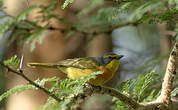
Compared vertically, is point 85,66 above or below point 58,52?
above

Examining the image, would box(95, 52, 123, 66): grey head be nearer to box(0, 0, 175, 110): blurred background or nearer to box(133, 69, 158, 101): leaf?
box(0, 0, 175, 110): blurred background

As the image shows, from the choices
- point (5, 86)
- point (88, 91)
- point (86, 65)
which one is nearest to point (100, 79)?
point (86, 65)

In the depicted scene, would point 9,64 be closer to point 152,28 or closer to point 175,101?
point 175,101

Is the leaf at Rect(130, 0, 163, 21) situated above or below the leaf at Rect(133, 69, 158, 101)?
above

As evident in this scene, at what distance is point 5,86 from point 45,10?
2744 mm

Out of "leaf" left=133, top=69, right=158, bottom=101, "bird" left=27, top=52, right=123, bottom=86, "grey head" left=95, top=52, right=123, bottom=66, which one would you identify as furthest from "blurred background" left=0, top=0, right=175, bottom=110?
"leaf" left=133, top=69, right=158, bottom=101

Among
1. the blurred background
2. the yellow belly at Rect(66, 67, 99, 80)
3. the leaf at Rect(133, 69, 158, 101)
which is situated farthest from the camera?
the blurred background

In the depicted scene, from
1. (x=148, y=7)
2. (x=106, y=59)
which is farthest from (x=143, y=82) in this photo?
(x=106, y=59)

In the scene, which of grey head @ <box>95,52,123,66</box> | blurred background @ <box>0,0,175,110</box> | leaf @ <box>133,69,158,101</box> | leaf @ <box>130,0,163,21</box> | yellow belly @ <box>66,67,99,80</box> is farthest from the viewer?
blurred background @ <box>0,0,175,110</box>

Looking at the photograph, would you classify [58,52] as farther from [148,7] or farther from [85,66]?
[148,7]

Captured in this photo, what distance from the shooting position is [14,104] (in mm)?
5320

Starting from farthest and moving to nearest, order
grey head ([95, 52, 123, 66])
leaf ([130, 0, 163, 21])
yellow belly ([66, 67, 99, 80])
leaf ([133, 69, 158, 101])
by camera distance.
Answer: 1. grey head ([95, 52, 123, 66])
2. yellow belly ([66, 67, 99, 80])
3. leaf ([130, 0, 163, 21])
4. leaf ([133, 69, 158, 101])

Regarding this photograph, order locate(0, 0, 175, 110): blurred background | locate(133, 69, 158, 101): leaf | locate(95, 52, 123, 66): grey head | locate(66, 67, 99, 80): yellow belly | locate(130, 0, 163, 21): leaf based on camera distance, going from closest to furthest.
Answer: locate(133, 69, 158, 101): leaf < locate(130, 0, 163, 21): leaf < locate(66, 67, 99, 80): yellow belly < locate(95, 52, 123, 66): grey head < locate(0, 0, 175, 110): blurred background

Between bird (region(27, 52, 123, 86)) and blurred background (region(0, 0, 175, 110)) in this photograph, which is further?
blurred background (region(0, 0, 175, 110))
